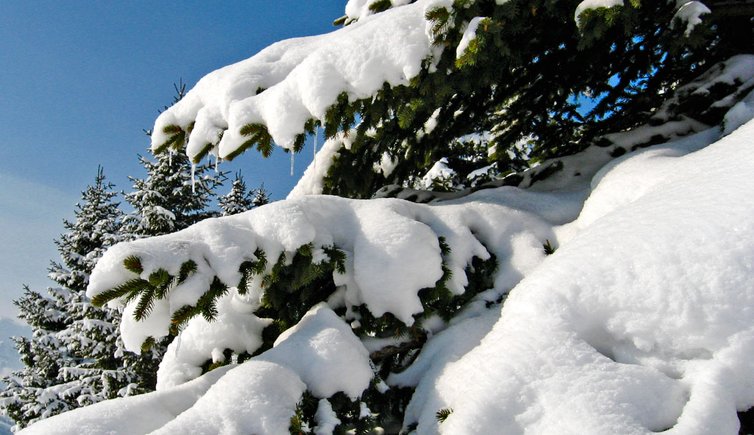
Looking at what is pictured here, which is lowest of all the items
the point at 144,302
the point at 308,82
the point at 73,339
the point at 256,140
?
the point at 73,339

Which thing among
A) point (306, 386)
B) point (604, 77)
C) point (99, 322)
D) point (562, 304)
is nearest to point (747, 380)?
point (562, 304)

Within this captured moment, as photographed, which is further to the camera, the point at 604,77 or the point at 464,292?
the point at 604,77

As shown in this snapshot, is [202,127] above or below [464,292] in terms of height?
above

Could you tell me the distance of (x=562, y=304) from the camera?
193cm

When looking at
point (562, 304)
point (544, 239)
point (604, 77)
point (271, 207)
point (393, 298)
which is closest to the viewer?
point (562, 304)

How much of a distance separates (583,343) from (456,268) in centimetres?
87

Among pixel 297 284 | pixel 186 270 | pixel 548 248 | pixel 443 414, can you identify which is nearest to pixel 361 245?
pixel 297 284

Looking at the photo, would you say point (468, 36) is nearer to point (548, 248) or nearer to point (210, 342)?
point (548, 248)

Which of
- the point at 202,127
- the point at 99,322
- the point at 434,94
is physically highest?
the point at 202,127

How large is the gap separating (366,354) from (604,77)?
348 centimetres

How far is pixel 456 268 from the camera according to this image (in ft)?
8.55

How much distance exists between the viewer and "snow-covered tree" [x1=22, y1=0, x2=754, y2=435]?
175cm

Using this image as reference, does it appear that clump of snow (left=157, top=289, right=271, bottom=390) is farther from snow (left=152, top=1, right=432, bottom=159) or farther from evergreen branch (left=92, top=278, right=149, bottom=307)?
snow (left=152, top=1, right=432, bottom=159)

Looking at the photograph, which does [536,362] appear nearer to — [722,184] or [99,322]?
[722,184]
